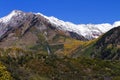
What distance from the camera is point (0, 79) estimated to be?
91.9 m

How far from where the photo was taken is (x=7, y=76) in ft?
307

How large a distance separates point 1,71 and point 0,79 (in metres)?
2.19

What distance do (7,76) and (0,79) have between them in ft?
7.02

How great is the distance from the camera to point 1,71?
9344cm

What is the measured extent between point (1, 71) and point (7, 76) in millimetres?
1696
